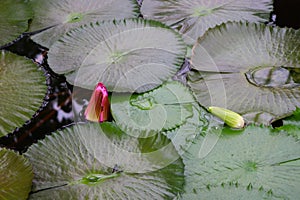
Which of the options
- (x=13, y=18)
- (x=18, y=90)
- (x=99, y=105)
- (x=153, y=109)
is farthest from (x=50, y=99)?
(x=13, y=18)

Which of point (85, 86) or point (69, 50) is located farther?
point (69, 50)

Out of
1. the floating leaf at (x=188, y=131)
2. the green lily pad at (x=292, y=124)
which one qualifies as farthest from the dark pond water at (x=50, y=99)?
the floating leaf at (x=188, y=131)

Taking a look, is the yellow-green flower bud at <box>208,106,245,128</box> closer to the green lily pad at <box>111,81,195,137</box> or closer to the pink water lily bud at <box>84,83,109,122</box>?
the green lily pad at <box>111,81,195,137</box>

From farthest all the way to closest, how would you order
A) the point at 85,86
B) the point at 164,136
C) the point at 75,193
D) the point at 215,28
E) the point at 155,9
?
1. the point at 155,9
2. the point at 215,28
3. the point at 85,86
4. the point at 164,136
5. the point at 75,193

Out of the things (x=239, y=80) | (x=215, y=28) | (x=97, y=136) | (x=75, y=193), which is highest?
(x=215, y=28)

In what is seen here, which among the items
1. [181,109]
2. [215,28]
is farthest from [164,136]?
[215,28]

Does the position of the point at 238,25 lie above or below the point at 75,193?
above

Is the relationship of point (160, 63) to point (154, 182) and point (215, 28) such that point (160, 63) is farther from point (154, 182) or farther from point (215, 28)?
point (154, 182)

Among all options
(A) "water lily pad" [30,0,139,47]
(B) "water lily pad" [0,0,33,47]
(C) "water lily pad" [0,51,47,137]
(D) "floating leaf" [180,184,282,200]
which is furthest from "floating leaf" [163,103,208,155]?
(B) "water lily pad" [0,0,33,47]
